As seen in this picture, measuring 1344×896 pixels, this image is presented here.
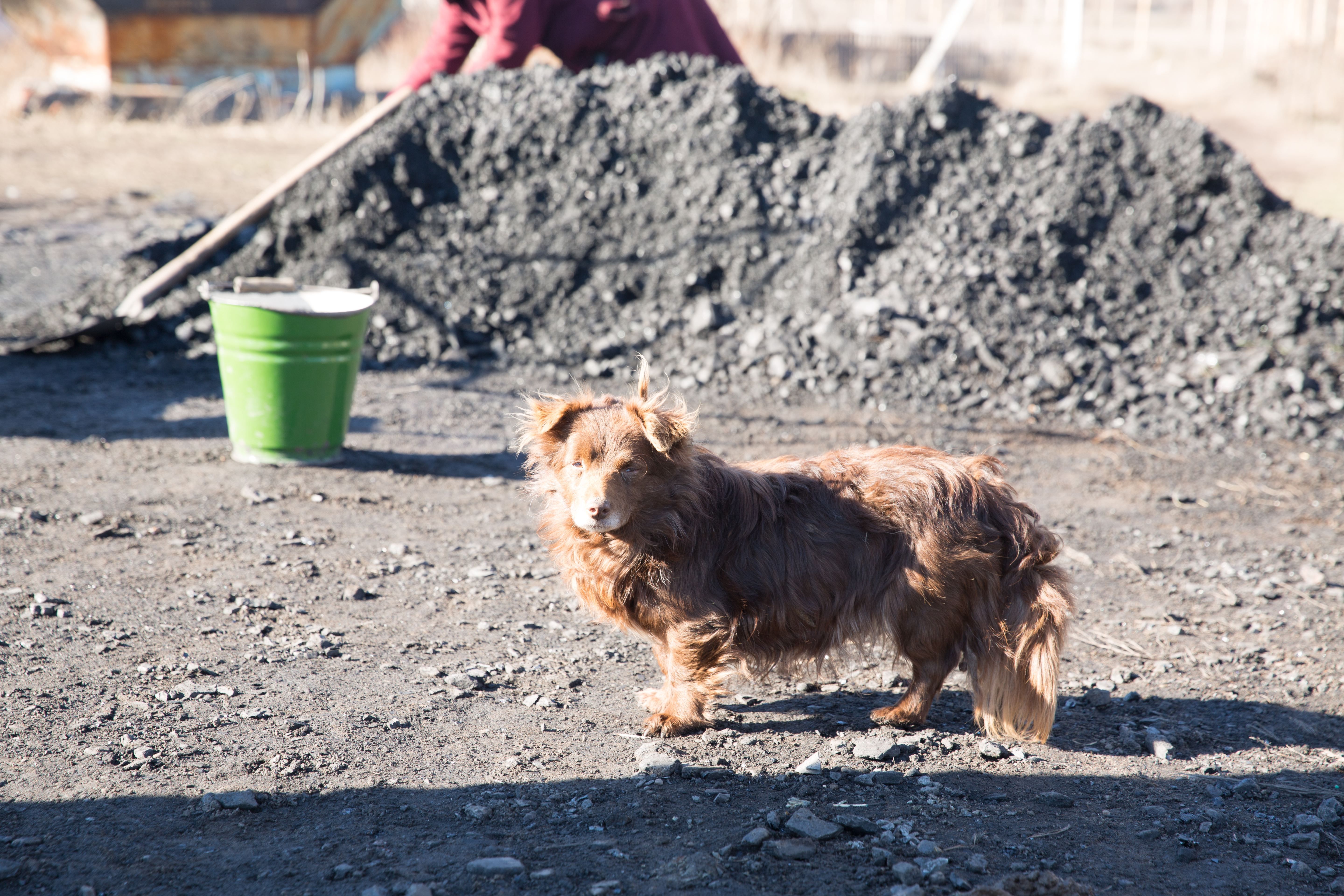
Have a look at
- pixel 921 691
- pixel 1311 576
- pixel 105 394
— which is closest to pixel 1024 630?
pixel 921 691

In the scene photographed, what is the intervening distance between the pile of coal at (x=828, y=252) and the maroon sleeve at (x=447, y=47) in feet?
1.55

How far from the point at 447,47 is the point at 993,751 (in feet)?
28.8

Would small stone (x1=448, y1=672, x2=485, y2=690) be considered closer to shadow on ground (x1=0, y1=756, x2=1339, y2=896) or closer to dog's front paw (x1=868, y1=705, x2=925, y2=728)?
shadow on ground (x1=0, y1=756, x2=1339, y2=896)

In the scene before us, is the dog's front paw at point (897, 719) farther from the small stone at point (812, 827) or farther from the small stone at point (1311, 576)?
the small stone at point (1311, 576)

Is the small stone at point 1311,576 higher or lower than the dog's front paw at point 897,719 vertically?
higher

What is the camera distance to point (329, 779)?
349 cm

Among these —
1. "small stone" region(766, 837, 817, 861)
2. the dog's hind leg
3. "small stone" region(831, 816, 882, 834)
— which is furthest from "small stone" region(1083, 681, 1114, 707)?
"small stone" region(766, 837, 817, 861)

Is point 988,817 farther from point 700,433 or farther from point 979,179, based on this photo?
point 979,179

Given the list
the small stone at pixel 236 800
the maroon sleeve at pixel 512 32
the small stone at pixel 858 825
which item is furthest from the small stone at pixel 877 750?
the maroon sleeve at pixel 512 32

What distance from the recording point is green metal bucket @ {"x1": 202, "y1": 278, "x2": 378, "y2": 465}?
6148mm

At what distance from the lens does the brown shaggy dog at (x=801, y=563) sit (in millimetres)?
3709

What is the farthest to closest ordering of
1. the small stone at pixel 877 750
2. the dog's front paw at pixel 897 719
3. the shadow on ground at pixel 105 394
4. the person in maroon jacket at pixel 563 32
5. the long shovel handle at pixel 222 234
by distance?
the person in maroon jacket at pixel 563 32 < the long shovel handle at pixel 222 234 < the shadow on ground at pixel 105 394 < the dog's front paw at pixel 897 719 < the small stone at pixel 877 750

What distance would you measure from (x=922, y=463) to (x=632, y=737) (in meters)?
1.46

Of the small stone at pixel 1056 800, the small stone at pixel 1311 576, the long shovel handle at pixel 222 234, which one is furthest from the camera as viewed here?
the long shovel handle at pixel 222 234
